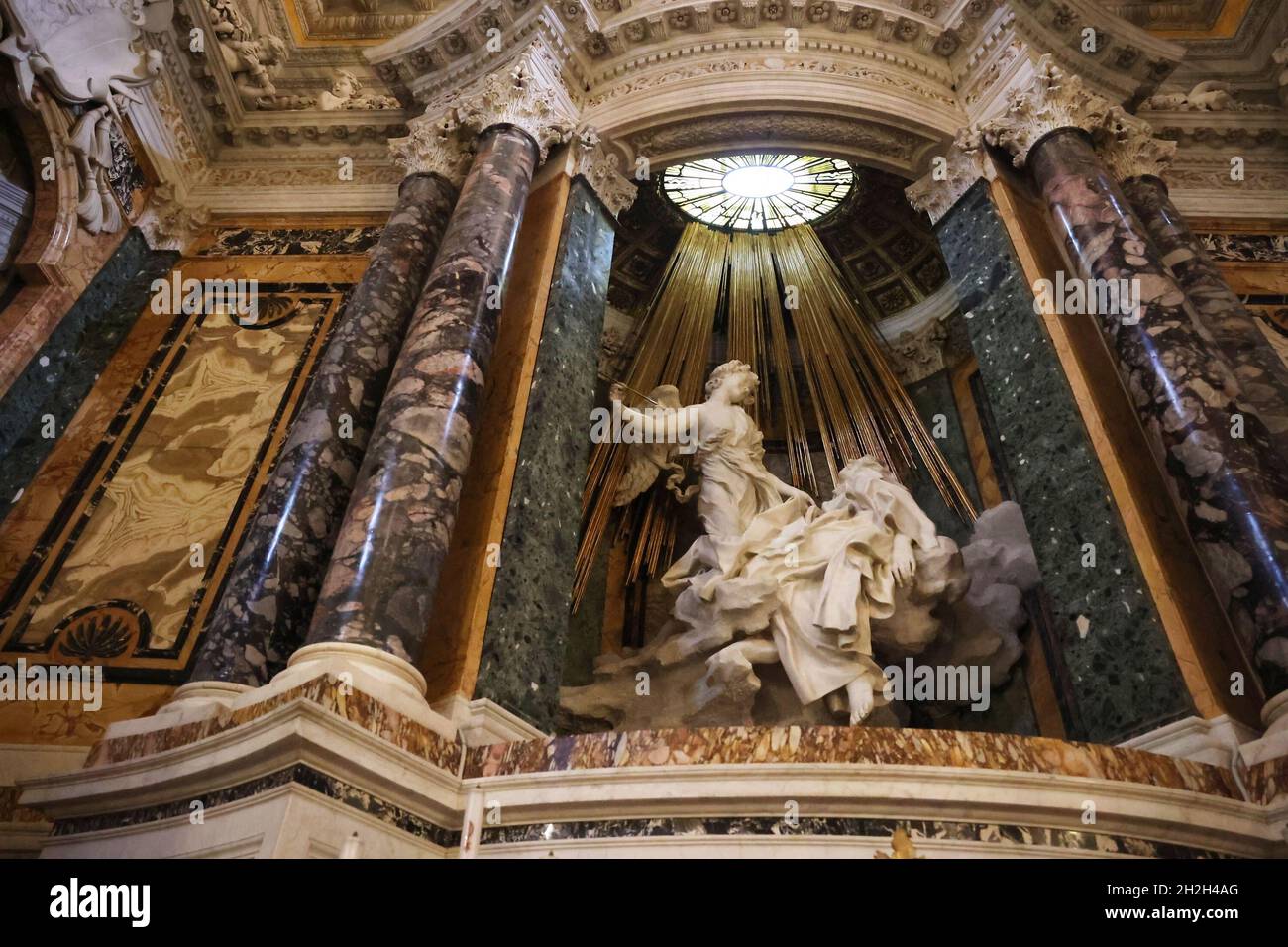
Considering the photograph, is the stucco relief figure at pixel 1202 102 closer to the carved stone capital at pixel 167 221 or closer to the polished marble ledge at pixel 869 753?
the polished marble ledge at pixel 869 753

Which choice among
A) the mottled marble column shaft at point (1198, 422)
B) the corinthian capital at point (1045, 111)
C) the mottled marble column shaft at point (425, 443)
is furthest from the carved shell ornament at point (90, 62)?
the mottled marble column shaft at point (1198, 422)

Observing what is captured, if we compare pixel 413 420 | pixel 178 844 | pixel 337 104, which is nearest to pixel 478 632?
pixel 413 420

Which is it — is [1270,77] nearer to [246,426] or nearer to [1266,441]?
[1266,441]

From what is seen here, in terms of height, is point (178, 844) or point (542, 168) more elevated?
point (542, 168)

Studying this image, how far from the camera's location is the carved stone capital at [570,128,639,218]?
6.44 metres

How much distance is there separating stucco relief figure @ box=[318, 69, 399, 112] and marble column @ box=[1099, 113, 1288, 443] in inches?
202

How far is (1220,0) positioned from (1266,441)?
5183mm

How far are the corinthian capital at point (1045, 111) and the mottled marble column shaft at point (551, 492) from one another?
2.62 metres

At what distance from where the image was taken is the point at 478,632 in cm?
418

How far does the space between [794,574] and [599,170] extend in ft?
10.1

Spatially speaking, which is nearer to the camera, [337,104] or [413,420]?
[413,420]

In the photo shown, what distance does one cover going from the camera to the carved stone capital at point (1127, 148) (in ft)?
20.6

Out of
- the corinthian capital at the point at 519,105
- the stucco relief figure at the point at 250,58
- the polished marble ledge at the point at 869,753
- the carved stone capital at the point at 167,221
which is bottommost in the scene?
the polished marble ledge at the point at 869,753

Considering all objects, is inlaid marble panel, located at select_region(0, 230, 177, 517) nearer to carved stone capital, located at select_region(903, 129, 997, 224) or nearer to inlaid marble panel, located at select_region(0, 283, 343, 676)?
inlaid marble panel, located at select_region(0, 283, 343, 676)
